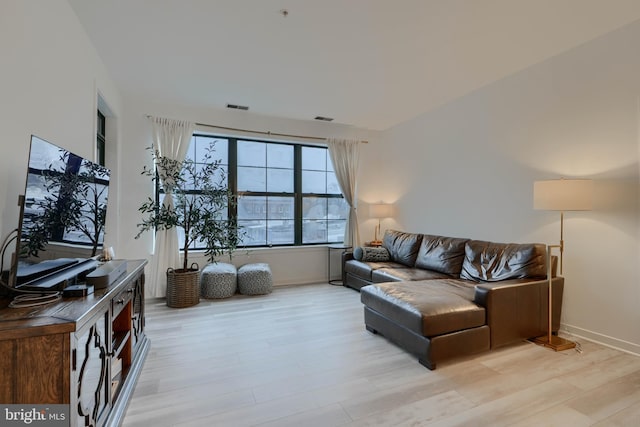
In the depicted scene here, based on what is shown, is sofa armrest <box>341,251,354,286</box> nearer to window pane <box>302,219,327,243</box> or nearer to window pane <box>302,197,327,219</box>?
window pane <box>302,219,327,243</box>

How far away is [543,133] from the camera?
3.14 metres

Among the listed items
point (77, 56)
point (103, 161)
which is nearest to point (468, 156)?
point (77, 56)

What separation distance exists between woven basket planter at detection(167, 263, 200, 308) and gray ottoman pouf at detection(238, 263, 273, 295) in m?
0.63

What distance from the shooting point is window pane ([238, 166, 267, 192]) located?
486cm

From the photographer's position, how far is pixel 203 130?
447cm

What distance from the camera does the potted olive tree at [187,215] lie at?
3801 mm

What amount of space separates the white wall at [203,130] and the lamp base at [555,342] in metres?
3.08

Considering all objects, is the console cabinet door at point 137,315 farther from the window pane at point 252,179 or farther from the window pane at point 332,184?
the window pane at point 332,184

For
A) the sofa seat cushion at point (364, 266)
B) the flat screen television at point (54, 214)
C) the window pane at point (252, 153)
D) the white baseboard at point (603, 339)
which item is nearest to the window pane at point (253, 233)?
the window pane at point (252, 153)

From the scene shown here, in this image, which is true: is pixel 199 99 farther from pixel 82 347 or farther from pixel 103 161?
pixel 82 347

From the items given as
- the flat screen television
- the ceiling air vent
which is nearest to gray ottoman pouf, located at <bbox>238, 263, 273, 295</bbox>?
the ceiling air vent

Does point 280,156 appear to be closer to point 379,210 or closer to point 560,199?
point 379,210

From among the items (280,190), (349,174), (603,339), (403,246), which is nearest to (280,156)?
(280,190)

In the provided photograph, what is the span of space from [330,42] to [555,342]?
333 centimetres
